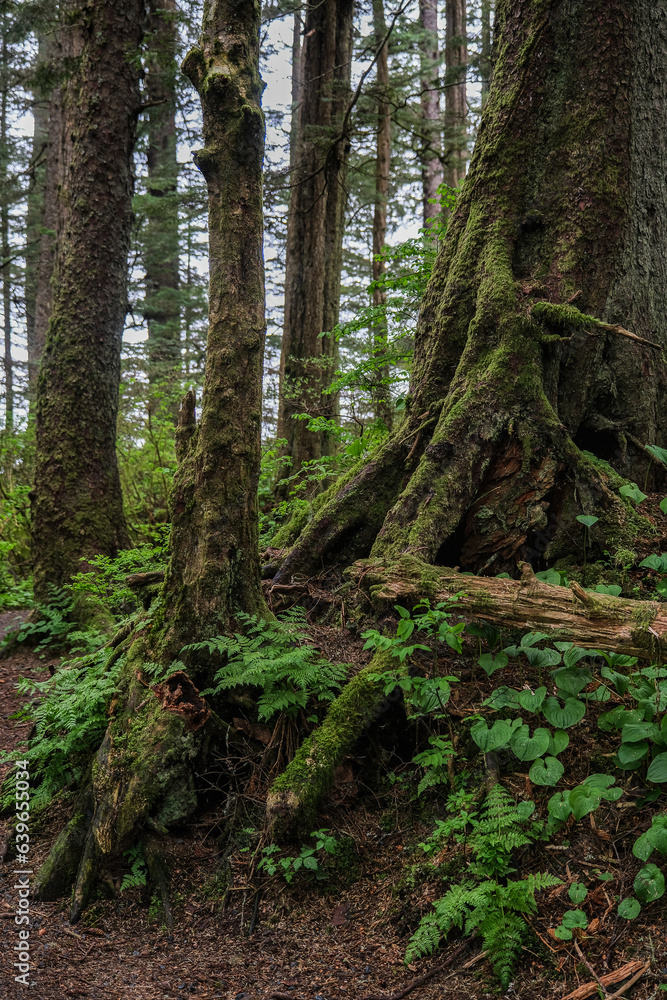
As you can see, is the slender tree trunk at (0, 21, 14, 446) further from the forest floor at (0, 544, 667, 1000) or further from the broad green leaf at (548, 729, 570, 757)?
the broad green leaf at (548, 729, 570, 757)

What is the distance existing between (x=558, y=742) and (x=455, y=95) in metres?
A: 17.5

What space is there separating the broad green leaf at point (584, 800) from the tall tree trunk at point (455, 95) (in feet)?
36.9

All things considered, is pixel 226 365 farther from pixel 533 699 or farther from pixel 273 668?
pixel 533 699

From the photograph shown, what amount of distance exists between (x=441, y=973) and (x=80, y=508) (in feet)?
17.8

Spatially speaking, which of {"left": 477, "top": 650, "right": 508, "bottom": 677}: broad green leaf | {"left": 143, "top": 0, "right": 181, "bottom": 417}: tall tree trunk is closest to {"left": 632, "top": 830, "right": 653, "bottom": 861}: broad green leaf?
{"left": 477, "top": 650, "right": 508, "bottom": 677}: broad green leaf

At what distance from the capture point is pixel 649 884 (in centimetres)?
213

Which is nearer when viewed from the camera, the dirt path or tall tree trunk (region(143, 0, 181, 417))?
the dirt path

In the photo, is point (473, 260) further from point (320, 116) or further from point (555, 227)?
point (320, 116)

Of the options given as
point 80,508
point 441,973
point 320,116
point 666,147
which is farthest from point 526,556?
point 320,116

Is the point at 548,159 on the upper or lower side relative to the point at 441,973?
upper

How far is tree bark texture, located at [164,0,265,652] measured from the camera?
3.68 m

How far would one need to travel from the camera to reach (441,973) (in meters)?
2.35

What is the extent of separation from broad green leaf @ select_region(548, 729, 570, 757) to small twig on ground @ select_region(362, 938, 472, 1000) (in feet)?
2.62

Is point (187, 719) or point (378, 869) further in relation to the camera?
point (187, 719)
